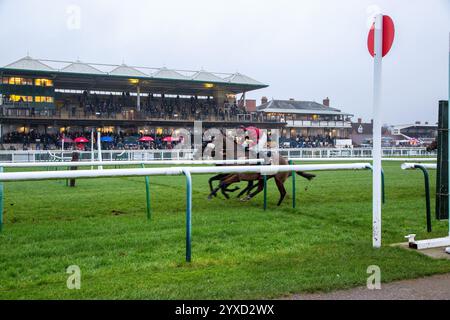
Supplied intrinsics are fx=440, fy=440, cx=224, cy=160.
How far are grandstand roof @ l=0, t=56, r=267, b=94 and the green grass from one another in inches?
1192

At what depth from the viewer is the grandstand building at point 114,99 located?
116 feet

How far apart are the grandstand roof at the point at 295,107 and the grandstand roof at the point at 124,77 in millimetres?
10520

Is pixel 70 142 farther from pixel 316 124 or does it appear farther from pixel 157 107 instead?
pixel 316 124

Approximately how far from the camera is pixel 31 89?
120 feet

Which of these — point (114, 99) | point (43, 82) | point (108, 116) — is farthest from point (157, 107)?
point (43, 82)

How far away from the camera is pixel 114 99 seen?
4097 centimetres

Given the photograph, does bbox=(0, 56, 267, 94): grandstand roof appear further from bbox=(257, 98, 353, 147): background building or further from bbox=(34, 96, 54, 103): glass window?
bbox=(257, 98, 353, 147): background building

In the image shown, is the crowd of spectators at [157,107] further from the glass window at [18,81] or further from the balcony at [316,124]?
the balcony at [316,124]

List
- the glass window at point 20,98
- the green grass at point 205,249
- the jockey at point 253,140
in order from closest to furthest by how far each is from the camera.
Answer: the green grass at point 205,249
the jockey at point 253,140
the glass window at point 20,98

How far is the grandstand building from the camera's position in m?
35.4

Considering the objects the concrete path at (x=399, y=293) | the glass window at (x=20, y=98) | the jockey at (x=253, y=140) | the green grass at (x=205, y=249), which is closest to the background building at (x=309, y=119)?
the glass window at (x=20, y=98)

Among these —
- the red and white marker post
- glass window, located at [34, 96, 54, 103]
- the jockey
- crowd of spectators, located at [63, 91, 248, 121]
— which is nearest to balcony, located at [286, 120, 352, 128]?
crowd of spectators, located at [63, 91, 248, 121]
